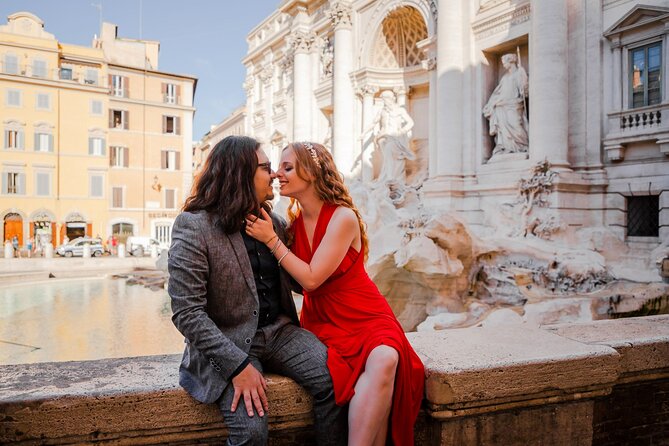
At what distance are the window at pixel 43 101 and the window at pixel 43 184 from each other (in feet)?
12.6

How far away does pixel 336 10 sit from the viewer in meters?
19.7

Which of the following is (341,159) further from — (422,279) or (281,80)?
(422,279)

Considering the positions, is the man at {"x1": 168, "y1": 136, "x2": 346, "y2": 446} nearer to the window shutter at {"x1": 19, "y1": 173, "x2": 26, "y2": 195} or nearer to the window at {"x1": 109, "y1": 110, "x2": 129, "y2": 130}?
the window shutter at {"x1": 19, "y1": 173, "x2": 26, "y2": 195}

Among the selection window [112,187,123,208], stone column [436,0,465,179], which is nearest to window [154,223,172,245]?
window [112,187,123,208]

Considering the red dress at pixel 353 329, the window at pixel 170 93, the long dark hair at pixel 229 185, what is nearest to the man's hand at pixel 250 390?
the red dress at pixel 353 329

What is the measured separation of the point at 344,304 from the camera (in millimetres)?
2064

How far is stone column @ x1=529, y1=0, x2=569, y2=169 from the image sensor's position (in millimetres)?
11070

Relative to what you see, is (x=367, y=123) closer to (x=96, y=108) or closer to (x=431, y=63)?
(x=431, y=63)

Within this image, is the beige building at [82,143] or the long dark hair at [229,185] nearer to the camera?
the long dark hair at [229,185]

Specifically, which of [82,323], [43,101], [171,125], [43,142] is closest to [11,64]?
[43,101]

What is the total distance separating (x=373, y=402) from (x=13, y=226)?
104 feet

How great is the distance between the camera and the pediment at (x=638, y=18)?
978 cm

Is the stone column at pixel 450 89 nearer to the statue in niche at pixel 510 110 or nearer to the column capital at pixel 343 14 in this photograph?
the statue in niche at pixel 510 110

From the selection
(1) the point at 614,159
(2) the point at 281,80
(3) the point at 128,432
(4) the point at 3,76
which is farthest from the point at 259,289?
(4) the point at 3,76
